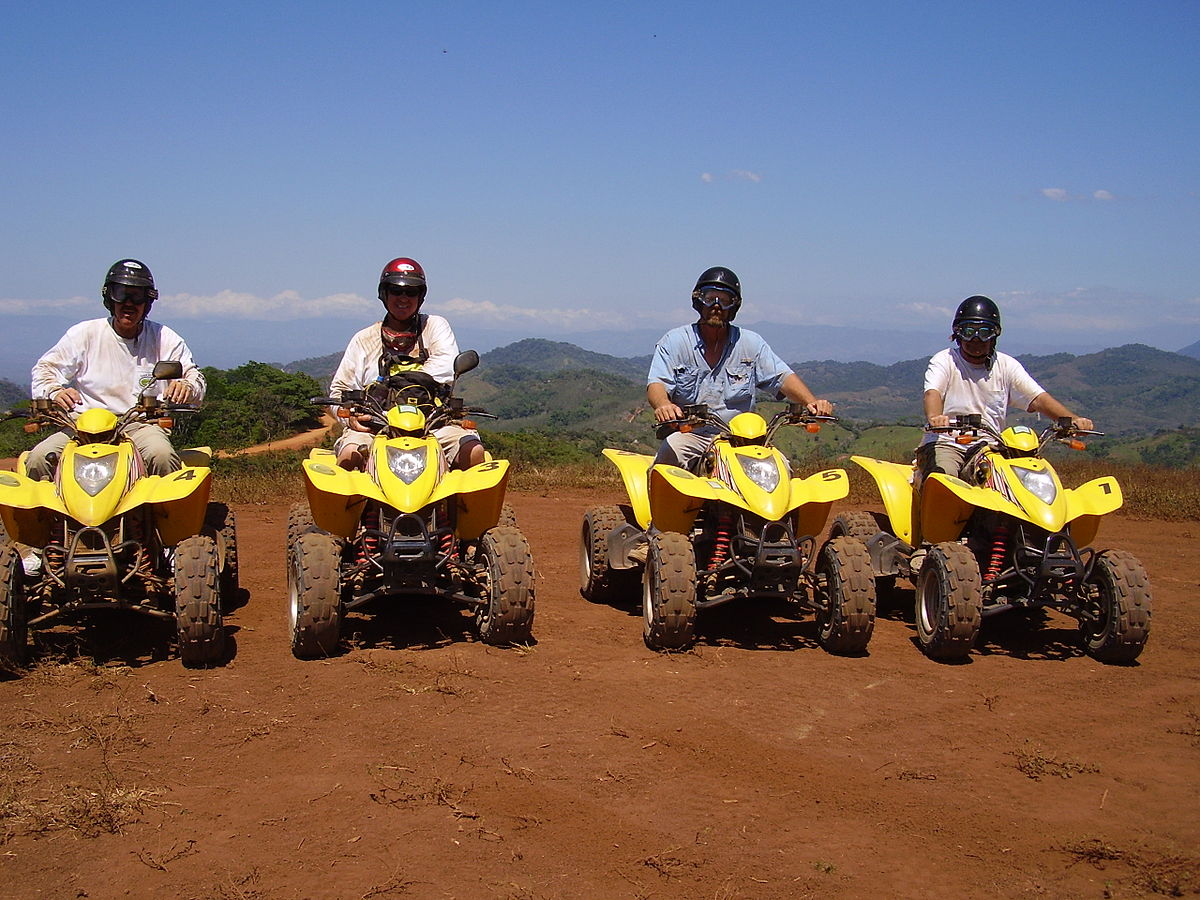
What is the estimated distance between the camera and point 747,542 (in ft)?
19.1

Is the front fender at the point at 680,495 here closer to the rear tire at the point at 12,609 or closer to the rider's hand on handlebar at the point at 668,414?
the rider's hand on handlebar at the point at 668,414

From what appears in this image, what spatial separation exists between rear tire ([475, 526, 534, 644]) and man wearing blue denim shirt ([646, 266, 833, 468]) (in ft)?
5.58

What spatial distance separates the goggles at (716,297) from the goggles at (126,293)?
12.0 ft

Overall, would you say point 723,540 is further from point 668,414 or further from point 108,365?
point 108,365

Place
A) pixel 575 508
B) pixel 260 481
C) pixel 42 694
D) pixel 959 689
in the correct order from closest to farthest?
1. pixel 42 694
2. pixel 959 689
3. pixel 575 508
4. pixel 260 481

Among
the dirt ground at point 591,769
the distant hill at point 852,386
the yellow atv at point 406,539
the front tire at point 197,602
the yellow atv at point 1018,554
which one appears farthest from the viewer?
the distant hill at point 852,386

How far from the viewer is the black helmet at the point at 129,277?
636 cm

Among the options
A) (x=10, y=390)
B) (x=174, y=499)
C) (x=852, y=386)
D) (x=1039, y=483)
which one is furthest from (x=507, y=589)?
(x=852, y=386)

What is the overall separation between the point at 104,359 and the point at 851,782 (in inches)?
209

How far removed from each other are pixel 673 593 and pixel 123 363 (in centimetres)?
392

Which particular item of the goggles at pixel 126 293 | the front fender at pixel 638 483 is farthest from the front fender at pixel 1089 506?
the goggles at pixel 126 293

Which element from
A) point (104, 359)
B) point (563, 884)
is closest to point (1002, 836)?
point (563, 884)

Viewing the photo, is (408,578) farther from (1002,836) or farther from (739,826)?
(1002,836)

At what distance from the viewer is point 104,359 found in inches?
260
